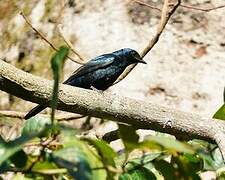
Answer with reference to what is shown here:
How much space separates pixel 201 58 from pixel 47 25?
1.15 metres

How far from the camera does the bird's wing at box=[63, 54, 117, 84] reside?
3527 mm

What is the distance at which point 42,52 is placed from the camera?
424 cm

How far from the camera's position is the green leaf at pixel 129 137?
862mm

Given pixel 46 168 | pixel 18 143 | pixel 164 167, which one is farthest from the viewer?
pixel 164 167

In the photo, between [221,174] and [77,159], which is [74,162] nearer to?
[77,159]

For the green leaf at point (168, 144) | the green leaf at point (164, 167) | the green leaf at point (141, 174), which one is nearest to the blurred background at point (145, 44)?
the green leaf at point (141, 174)

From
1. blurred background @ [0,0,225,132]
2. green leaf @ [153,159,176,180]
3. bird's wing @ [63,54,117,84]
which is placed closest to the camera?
green leaf @ [153,159,176,180]

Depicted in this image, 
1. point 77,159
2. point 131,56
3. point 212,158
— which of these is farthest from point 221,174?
point 131,56

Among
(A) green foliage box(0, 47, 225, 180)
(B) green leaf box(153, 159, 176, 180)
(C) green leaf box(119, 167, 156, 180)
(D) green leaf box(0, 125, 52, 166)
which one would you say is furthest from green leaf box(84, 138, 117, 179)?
(C) green leaf box(119, 167, 156, 180)

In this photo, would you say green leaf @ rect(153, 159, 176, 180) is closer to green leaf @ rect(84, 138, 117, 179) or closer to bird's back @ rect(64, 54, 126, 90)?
green leaf @ rect(84, 138, 117, 179)

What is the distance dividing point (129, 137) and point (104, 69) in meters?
2.85

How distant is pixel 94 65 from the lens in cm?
358

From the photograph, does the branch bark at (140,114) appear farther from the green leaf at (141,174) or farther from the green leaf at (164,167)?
the green leaf at (164,167)

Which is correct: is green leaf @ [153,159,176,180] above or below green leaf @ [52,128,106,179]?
below
